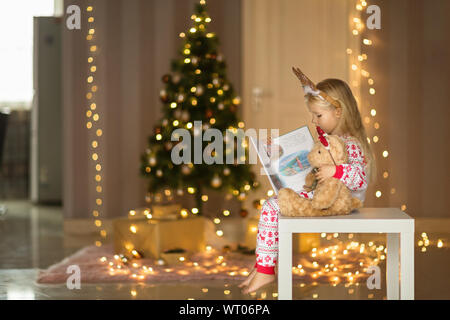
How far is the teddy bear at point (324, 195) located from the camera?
90.6 inches

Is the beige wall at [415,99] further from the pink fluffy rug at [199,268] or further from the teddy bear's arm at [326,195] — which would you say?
the teddy bear's arm at [326,195]

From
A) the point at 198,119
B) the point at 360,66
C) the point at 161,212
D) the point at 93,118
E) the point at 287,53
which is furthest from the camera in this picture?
the point at 93,118

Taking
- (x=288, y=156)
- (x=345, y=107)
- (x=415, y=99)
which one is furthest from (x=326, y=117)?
(x=415, y=99)

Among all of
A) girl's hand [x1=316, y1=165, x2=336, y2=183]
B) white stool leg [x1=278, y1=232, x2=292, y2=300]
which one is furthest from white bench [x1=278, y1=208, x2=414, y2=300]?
girl's hand [x1=316, y1=165, x2=336, y2=183]

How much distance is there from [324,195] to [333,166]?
115mm

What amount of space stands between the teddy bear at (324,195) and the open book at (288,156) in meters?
0.11

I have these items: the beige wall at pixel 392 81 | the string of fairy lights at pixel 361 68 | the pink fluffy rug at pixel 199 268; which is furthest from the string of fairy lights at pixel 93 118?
the string of fairy lights at pixel 361 68

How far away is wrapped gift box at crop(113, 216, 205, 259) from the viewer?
12.8ft

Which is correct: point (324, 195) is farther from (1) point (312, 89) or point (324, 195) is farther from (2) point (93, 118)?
(2) point (93, 118)

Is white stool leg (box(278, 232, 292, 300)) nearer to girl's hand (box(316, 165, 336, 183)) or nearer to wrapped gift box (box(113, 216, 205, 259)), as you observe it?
girl's hand (box(316, 165, 336, 183))

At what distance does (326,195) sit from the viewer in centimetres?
229

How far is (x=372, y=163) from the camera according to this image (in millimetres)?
2566
